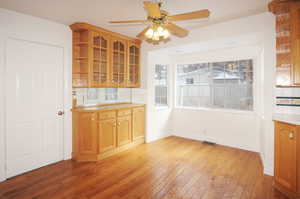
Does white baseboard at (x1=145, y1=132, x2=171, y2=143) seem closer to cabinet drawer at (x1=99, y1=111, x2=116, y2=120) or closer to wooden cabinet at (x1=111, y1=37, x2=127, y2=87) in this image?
cabinet drawer at (x1=99, y1=111, x2=116, y2=120)

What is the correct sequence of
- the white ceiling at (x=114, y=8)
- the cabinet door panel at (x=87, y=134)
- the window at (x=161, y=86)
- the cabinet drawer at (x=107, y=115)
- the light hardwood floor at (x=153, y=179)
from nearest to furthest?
the light hardwood floor at (x=153, y=179)
the white ceiling at (x=114, y=8)
the cabinet door panel at (x=87, y=134)
the cabinet drawer at (x=107, y=115)
the window at (x=161, y=86)

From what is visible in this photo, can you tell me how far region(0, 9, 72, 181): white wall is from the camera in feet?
8.50

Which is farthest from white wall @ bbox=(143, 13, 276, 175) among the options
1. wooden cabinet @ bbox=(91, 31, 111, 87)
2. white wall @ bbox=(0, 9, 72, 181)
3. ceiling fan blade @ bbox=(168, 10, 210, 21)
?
white wall @ bbox=(0, 9, 72, 181)

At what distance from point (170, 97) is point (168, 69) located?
0.80 meters

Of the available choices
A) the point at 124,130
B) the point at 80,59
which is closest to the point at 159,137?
the point at 124,130

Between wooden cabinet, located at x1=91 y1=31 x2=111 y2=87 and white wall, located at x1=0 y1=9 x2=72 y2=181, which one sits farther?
wooden cabinet, located at x1=91 y1=31 x2=111 y2=87

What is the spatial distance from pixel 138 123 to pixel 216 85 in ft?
7.01

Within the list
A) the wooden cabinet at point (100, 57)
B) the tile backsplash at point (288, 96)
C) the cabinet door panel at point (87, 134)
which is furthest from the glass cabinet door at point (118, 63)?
the tile backsplash at point (288, 96)

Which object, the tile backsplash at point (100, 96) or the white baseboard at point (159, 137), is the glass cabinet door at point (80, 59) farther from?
the white baseboard at point (159, 137)

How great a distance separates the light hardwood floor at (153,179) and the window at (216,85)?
1241 millimetres

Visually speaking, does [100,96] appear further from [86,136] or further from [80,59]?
[86,136]

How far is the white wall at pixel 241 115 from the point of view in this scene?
270 centimetres

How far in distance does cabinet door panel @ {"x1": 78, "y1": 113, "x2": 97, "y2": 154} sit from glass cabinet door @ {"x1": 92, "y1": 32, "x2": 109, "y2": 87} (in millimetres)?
695

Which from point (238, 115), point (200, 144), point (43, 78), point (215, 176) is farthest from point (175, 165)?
point (43, 78)
